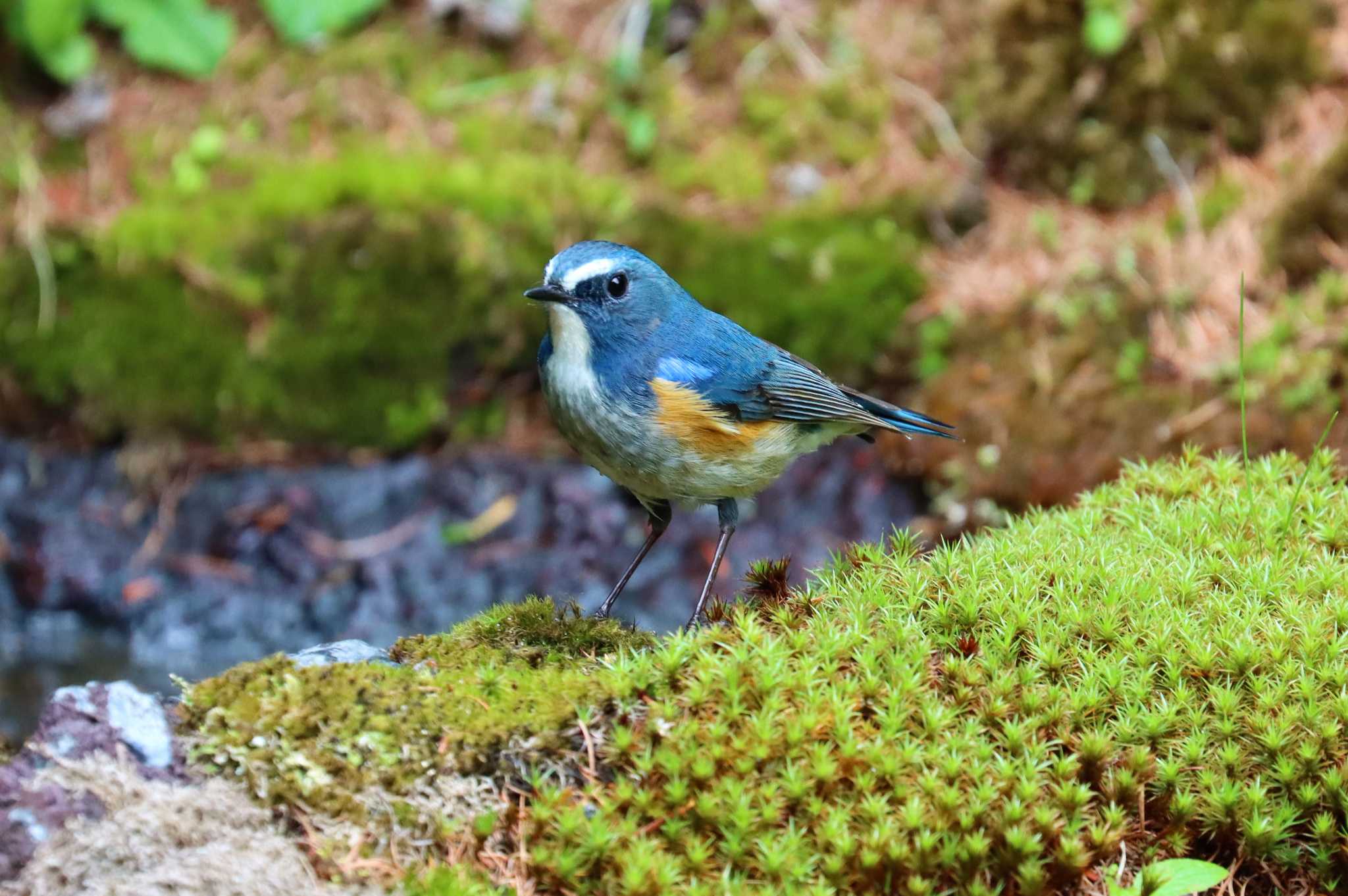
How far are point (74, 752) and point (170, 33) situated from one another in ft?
26.3

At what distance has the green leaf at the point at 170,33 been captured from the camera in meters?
9.77

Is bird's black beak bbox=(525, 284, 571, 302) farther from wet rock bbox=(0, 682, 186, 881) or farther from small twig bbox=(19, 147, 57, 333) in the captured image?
small twig bbox=(19, 147, 57, 333)

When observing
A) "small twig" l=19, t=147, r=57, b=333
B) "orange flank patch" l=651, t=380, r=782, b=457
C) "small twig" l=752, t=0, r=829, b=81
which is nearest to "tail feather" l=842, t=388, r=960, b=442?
"orange flank patch" l=651, t=380, r=782, b=457

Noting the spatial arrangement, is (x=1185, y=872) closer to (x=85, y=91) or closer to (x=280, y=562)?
(x=280, y=562)

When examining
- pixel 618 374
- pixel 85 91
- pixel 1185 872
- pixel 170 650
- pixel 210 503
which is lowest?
pixel 170 650

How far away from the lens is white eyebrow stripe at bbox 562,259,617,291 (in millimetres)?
4934

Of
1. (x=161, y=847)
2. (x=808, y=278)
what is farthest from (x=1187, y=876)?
(x=808, y=278)

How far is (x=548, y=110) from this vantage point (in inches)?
394

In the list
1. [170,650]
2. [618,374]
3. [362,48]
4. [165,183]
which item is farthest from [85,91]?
[618,374]

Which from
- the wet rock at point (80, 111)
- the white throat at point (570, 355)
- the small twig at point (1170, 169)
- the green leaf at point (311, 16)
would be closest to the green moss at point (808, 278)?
the small twig at point (1170, 169)

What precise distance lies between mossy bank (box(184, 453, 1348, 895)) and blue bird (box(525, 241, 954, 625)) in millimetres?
1009

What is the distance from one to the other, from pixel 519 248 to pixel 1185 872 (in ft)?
21.4

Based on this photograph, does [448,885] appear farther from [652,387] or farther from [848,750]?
[652,387]

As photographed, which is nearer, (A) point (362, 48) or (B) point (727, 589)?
(B) point (727, 589)
